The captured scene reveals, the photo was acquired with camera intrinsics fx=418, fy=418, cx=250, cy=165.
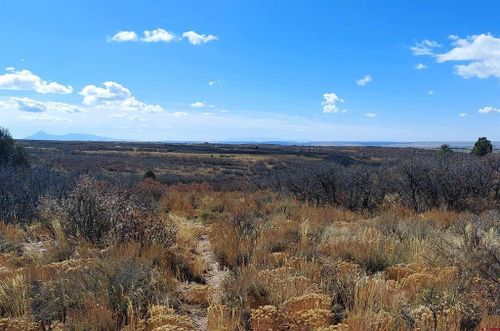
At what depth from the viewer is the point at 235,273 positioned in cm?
572

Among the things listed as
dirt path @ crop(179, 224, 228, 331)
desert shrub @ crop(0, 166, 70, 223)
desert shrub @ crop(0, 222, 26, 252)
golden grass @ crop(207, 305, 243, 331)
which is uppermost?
desert shrub @ crop(0, 166, 70, 223)

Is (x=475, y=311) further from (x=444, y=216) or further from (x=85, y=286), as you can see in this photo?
(x=444, y=216)

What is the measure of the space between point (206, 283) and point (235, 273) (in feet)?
→ 1.39

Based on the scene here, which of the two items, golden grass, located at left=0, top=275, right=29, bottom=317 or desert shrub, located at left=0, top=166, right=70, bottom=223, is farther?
desert shrub, located at left=0, top=166, right=70, bottom=223

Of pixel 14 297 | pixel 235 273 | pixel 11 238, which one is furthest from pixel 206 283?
pixel 11 238

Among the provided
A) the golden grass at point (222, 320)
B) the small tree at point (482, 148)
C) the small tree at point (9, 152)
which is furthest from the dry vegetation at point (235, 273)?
the small tree at point (482, 148)

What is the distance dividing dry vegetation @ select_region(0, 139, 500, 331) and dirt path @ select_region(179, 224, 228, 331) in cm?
2

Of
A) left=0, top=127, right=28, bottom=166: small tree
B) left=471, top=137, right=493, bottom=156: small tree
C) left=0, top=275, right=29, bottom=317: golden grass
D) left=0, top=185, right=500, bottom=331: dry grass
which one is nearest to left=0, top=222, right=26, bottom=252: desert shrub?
left=0, top=185, right=500, bottom=331: dry grass

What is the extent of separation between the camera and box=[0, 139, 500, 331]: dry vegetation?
3971 mm

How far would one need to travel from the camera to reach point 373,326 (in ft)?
12.3

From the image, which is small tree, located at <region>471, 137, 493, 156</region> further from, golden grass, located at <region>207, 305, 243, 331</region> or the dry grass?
golden grass, located at <region>207, 305, 243, 331</region>

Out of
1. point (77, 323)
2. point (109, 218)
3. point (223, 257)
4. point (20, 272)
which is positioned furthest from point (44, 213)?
point (77, 323)

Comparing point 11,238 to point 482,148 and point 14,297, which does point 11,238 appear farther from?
point 482,148

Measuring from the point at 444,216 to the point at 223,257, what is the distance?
20.1 feet
